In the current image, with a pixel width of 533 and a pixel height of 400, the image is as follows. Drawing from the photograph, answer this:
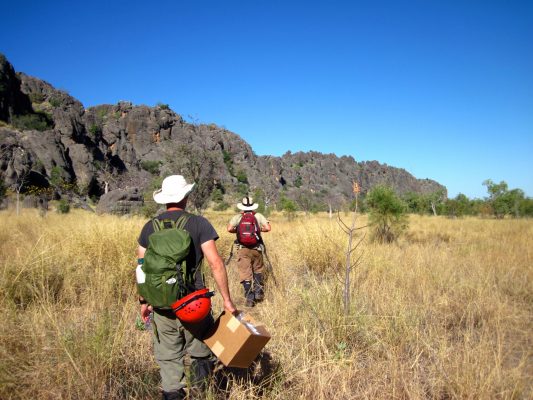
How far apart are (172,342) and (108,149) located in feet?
256

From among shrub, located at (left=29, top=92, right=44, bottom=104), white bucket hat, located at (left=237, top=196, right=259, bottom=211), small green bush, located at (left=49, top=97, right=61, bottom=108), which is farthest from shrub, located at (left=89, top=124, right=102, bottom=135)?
white bucket hat, located at (left=237, top=196, right=259, bottom=211)

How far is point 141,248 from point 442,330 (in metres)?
3.21

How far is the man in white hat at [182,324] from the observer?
229cm

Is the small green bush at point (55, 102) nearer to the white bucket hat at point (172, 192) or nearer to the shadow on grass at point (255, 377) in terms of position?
the white bucket hat at point (172, 192)

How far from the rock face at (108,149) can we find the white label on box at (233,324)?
5403 millimetres

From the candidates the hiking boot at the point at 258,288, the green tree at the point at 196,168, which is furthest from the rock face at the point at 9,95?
the hiking boot at the point at 258,288

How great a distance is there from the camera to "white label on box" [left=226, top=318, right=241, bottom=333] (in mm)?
2116

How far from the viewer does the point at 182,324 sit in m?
2.29

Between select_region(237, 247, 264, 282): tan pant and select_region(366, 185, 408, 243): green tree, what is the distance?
661cm

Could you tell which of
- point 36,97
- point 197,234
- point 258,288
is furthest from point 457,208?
point 36,97

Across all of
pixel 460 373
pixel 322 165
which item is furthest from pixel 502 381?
pixel 322 165

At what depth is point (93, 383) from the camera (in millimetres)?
2379

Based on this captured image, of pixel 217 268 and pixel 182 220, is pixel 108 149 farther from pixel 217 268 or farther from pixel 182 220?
pixel 217 268

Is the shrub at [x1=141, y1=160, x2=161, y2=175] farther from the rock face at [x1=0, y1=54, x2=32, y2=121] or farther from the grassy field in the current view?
the grassy field
